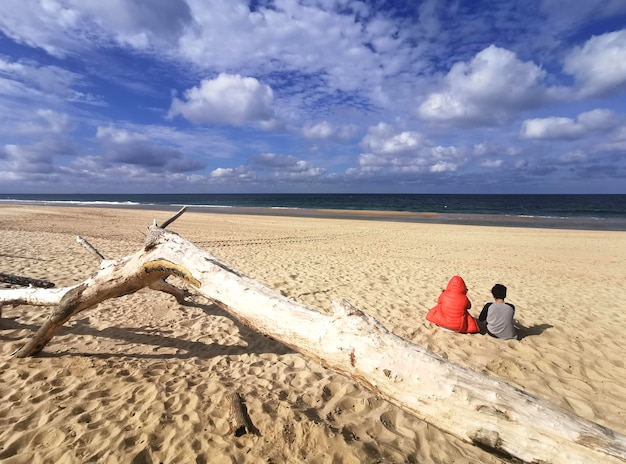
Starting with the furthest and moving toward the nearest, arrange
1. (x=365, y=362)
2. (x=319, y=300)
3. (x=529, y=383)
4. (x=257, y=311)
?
(x=319, y=300) < (x=529, y=383) < (x=257, y=311) < (x=365, y=362)

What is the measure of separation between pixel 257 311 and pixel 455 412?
1.72m

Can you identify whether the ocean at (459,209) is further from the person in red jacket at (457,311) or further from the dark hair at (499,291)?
the dark hair at (499,291)

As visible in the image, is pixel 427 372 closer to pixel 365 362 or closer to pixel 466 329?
pixel 365 362

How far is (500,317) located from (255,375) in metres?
4.23

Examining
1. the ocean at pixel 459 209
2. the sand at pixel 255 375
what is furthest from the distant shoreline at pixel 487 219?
the sand at pixel 255 375

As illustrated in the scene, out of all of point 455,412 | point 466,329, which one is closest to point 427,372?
point 455,412

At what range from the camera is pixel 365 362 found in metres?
2.25

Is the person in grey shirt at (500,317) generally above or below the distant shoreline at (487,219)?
above

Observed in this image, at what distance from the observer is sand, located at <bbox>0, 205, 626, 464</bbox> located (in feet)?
9.56

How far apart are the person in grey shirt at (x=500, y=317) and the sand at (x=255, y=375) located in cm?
18

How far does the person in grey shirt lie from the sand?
18 centimetres

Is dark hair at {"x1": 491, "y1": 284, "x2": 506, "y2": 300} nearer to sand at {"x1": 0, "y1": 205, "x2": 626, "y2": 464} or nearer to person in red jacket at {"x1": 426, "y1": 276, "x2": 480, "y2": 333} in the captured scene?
person in red jacket at {"x1": 426, "y1": 276, "x2": 480, "y2": 333}

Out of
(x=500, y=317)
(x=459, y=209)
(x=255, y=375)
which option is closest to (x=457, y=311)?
(x=500, y=317)

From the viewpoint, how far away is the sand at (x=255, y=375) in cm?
291
